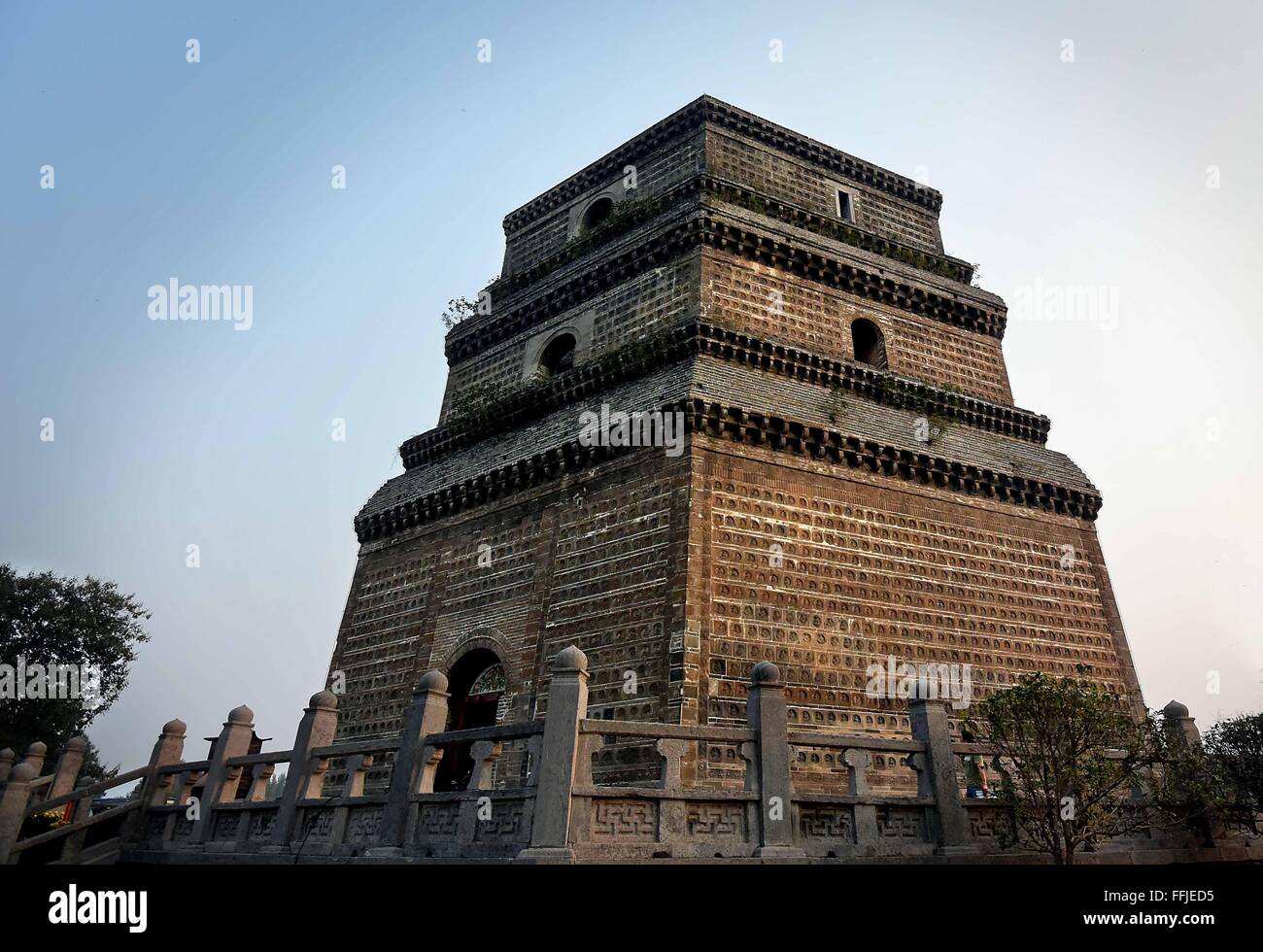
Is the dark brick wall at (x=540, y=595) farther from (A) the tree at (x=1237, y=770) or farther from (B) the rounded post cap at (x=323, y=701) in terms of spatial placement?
(A) the tree at (x=1237, y=770)

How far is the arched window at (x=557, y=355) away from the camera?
18625 millimetres

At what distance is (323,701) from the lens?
10.8 meters

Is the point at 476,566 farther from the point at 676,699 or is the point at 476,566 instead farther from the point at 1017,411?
the point at 1017,411

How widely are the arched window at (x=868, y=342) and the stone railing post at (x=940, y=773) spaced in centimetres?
982

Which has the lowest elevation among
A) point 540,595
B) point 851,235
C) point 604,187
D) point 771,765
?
point 771,765

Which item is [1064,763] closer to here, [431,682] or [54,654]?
[431,682]

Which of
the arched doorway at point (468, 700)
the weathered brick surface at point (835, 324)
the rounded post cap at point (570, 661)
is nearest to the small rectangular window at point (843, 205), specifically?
the weathered brick surface at point (835, 324)

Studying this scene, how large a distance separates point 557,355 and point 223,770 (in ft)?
36.4

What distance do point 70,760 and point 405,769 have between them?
866cm

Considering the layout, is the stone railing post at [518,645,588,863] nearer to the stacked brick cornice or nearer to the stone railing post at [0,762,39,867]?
the stone railing post at [0,762,39,867]

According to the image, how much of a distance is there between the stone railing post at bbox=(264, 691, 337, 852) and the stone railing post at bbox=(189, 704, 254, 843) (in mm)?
1649

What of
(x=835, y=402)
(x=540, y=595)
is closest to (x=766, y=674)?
(x=540, y=595)

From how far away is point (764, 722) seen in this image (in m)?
8.61
